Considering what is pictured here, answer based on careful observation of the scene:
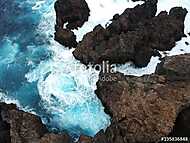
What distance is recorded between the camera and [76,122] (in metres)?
19.5

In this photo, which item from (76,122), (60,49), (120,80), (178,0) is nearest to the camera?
(120,80)

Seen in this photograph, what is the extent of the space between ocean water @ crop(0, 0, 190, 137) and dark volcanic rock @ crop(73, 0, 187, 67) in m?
0.43

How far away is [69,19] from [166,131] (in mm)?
9656

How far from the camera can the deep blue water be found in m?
19.6

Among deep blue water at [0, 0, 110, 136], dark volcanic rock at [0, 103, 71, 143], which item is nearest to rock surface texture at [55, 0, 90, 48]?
deep blue water at [0, 0, 110, 136]

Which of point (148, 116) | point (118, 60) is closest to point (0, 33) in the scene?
point (118, 60)

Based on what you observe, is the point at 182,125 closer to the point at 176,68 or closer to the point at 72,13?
the point at 176,68

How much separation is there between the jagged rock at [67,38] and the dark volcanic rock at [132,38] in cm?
77

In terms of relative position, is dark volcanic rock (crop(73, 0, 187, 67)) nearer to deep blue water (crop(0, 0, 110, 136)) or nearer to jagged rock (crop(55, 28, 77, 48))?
jagged rock (crop(55, 28, 77, 48))

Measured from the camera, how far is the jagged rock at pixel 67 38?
22422 mm

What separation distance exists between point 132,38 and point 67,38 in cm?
313

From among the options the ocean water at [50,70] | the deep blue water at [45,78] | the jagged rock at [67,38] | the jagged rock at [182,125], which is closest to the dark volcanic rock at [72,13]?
the ocean water at [50,70]

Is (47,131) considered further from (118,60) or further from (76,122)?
(118,60)

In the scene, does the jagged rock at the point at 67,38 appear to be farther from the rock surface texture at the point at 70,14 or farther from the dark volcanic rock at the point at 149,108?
the dark volcanic rock at the point at 149,108
